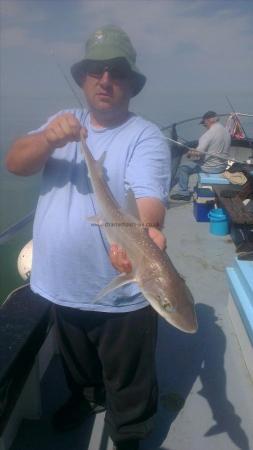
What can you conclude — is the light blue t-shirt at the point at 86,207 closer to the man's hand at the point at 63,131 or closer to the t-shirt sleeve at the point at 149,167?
the t-shirt sleeve at the point at 149,167

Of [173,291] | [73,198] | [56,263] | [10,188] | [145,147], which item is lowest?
[10,188]

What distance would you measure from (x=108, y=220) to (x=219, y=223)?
530cm

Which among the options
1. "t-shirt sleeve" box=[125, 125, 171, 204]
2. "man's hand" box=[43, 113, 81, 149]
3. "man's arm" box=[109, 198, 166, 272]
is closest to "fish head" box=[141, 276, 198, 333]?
"man's arm" box=[109, 198, 166, 272]

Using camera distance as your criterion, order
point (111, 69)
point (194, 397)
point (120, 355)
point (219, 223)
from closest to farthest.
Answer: point (111, 69), point (120, 355), point (194, 397), point (219, 223)

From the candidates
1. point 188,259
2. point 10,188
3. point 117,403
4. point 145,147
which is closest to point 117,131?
point 145,147

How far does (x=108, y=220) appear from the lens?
86.7 inches

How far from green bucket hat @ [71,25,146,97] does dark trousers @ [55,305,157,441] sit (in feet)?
4.73

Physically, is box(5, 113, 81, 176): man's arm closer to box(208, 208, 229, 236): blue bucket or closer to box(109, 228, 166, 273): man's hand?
box(109, 228, 166, 273): man's hand

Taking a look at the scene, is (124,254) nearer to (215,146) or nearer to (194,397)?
(194,397)

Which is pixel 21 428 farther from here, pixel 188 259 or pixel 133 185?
pixel 188 259

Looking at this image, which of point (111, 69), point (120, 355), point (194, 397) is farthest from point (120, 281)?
point (194, 397)

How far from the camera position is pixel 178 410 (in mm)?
3320

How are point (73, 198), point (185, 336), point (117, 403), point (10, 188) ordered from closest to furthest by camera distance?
point (73, 198)
point (117, 403)
point (185, 336)
point (10, 188)

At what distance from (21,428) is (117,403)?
0.90 m
